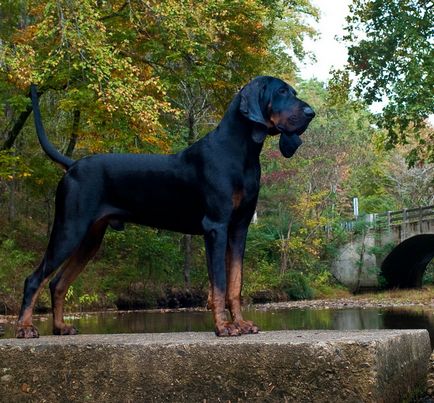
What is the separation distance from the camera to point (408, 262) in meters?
43.4

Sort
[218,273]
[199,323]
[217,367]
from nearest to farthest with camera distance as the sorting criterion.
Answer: [217,367] < [218,273] < [199,323]

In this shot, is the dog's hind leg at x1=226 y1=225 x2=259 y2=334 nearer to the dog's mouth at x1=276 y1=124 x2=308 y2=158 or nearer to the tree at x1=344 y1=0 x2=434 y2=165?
the dog's mouth at x1=276 y1=124 x2=308 y2=158

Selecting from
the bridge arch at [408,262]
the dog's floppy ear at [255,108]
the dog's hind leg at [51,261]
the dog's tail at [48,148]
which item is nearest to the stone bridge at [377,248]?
the bridge arch at [408,262]

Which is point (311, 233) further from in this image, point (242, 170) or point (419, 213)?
point (242, 170)

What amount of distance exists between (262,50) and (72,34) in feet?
39.3

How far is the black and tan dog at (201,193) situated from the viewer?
4.86m

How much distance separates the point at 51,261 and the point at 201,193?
124 centimetres

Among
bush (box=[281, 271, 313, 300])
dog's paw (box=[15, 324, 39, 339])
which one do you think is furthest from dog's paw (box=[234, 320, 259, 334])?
bush (box=[281, 271, 313, 300])

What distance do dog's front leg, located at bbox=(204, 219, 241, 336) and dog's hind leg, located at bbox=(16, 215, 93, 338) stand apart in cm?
100

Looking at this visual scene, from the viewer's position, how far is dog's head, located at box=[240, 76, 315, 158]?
4883 millimetres

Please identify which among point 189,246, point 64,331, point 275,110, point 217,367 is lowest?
point 217,367

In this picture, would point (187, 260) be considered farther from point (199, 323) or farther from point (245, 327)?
point (245, 327)

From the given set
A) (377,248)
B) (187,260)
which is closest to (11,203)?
(187,260)

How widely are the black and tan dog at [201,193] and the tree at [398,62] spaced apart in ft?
58.2
